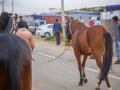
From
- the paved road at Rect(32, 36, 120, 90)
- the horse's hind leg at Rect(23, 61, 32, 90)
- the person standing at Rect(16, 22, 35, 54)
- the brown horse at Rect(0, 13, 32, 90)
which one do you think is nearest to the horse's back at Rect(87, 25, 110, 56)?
the paved road at Rect(32, 36, 120, 90)

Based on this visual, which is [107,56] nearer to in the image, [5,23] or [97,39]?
[97,39]

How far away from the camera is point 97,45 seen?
31.4ft

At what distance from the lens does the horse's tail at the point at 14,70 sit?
148 inches

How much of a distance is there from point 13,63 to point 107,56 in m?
5.41

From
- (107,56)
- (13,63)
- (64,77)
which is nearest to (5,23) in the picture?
(13,63)

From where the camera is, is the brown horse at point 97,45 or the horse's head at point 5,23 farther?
the brown horse at point 97,45

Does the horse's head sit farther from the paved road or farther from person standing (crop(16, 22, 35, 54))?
the paved road

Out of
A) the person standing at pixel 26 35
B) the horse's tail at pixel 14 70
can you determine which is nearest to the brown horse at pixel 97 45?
the person standing at pixel 26 35

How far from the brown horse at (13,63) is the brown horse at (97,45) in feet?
16.1

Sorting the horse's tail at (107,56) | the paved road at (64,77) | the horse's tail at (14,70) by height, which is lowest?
the paved road at (64,77)

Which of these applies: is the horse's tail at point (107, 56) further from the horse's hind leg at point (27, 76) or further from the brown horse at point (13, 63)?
the brown horse at point (13, 63)

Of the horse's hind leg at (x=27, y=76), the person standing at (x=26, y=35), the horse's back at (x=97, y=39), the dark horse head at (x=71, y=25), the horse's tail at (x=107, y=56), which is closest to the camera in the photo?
the horse's hind leg at (x=27, y=76)

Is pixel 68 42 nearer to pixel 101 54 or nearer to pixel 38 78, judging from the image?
pixel 38 78

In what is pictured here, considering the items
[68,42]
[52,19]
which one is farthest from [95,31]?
[52,19]
